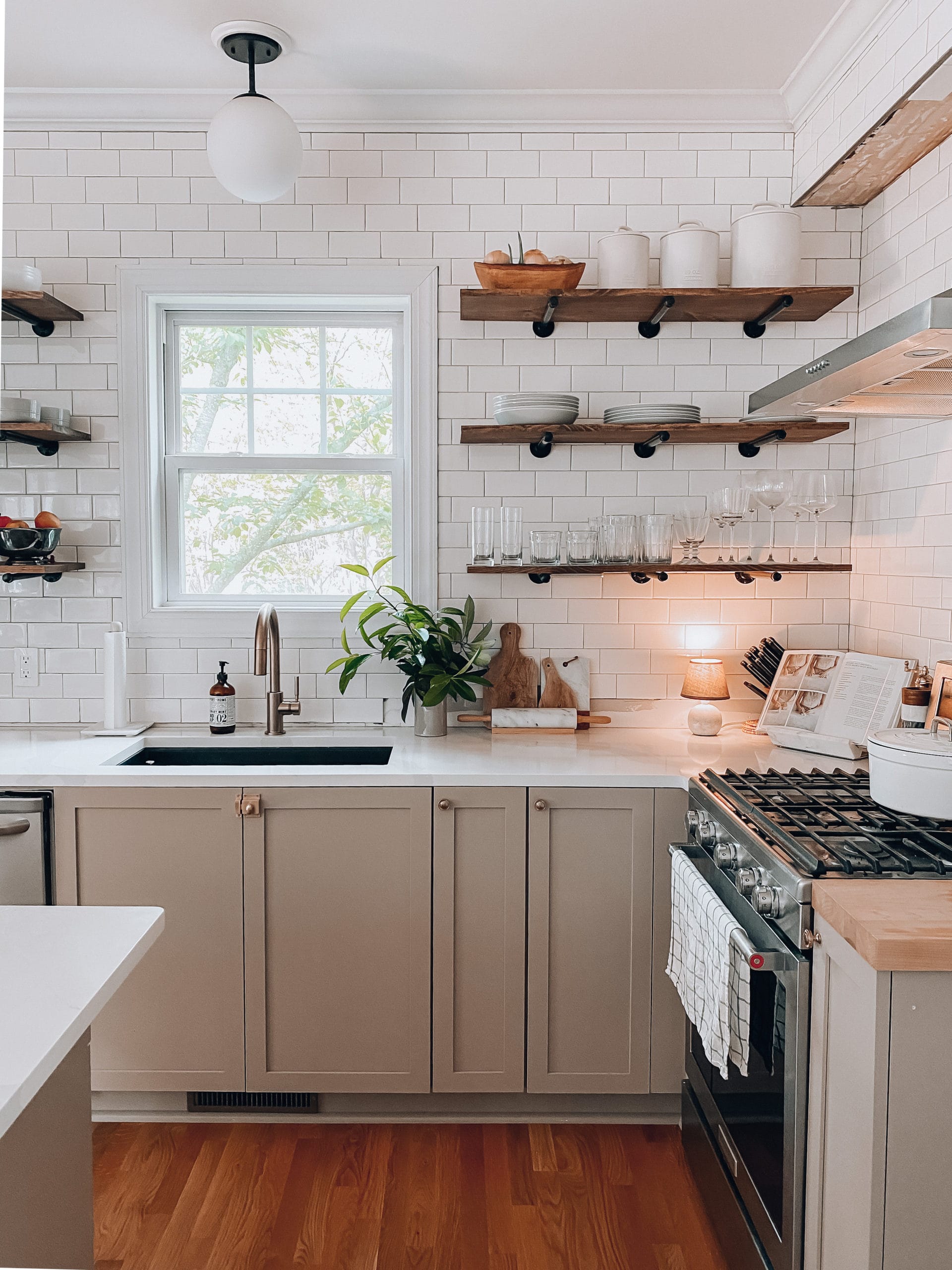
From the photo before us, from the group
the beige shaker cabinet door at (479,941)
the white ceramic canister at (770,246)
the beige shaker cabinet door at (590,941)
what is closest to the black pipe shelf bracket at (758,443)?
the white ceramic canister at (770,246)

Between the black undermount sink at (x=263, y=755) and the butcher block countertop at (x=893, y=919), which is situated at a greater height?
the butcher block countertop at (x=893, y=919)

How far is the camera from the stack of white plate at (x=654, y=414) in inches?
113

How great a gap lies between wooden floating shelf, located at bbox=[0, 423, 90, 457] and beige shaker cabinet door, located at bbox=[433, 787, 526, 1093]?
1627 mm

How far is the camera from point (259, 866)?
252 cm

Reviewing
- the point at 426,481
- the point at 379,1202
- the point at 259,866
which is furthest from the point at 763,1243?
the point at 426,481

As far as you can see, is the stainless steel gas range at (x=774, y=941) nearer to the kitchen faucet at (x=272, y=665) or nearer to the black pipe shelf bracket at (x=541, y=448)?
the black pipe shelf bracket at (x=541, y=448)

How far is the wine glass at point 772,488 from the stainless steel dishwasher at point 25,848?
2.21 m

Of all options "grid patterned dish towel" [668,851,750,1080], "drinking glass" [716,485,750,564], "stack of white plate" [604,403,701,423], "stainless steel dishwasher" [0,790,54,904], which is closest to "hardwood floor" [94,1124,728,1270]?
"grid patterned dish towel" [668,851,750,1080]

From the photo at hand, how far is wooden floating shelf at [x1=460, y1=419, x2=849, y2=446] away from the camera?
2891 mm

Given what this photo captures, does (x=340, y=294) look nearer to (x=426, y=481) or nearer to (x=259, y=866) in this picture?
(x=426, y=481)

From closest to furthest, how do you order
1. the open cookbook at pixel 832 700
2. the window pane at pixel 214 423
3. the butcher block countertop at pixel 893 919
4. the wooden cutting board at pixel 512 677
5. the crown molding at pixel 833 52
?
the butcher block countertop at pixel 893 919
the crown molding at pixel 833 52
the open cookbook at pixel 832 700
the wooden cutting board at pixel 512 677
the window pane at pixel 214 423

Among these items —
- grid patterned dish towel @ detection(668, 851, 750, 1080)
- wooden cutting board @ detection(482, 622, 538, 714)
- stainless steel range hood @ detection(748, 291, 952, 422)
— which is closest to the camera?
stainless steel range hood @ detection(748, 291, 952, 422)

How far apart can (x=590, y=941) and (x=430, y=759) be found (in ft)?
2.13

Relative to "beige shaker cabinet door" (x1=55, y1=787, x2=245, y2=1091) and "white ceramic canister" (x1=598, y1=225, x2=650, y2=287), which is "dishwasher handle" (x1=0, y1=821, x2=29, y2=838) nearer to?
"beige shaker cabinet door" (x1=55, y1=787, x2=245, y2=1091)
